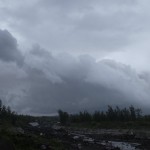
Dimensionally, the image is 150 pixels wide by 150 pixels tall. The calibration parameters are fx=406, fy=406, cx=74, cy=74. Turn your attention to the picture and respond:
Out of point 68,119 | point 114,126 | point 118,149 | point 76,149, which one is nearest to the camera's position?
point 76,149

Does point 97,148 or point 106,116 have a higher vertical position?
point 106,116

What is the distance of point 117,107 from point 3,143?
140 metres

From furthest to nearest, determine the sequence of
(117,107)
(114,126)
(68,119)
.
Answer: (68,119) < (117,107) < (114,126)

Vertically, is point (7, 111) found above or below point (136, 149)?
above

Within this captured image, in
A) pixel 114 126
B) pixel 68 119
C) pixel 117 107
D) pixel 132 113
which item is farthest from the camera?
pixel 68 119

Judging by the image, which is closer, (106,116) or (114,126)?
(114,126)

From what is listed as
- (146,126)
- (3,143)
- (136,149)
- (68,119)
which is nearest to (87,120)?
(68,119)

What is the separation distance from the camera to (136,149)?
65.7 metres

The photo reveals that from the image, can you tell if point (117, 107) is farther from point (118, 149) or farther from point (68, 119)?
point (118, 149)

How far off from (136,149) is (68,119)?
12968cm

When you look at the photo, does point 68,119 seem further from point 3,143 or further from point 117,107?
point 3,143

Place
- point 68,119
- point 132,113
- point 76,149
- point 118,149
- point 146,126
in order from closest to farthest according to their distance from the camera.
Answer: point 76,149
point 118,149
point 146,126
point 132,113
point 68,119

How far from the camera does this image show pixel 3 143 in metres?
37.7

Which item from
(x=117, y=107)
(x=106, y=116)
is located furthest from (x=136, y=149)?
(x=117, y=107)
